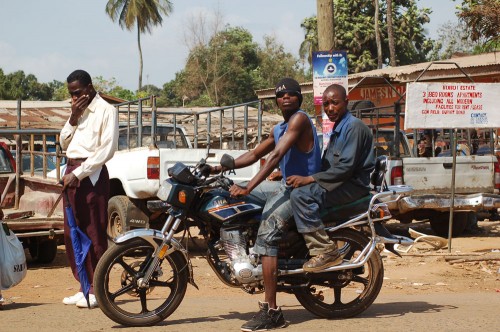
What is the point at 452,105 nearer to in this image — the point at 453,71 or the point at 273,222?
the point at 273,222

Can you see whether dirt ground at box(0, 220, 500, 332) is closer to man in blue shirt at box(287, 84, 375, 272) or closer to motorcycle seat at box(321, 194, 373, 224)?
man in blue shirt at box(287, 84, 375, 272)

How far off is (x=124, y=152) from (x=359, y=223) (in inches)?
222

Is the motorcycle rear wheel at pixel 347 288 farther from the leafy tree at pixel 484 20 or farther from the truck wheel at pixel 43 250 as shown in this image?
the leafy tree at pixel 484 20

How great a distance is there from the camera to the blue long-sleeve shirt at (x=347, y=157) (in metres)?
5.98

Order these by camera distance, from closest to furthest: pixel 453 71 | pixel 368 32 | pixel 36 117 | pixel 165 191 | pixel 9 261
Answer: pixel 165 191
pixel 9 261
pixel 453 71
pixel 36 117
pixel 368 32

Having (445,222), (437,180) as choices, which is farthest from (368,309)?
(445,222)

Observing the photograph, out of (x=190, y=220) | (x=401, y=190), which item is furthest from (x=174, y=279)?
(x=401, y=190)

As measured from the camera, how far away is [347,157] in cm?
600

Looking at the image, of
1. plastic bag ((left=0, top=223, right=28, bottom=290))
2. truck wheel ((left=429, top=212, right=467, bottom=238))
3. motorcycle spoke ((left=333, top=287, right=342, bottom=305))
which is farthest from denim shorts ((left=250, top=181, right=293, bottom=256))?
truck wheel ((left=429, top=212, right=467, bottom=238))

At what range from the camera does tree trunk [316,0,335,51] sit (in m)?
11.7

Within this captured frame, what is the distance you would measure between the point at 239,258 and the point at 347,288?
0.99 m

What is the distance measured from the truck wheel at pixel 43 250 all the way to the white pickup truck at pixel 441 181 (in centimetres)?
482

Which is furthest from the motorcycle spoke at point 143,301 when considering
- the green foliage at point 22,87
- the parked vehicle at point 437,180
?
the green foliage at point 22,87

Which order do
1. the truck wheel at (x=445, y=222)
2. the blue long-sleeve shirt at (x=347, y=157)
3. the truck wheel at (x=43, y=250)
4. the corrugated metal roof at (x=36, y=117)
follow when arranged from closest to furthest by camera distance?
the blue long-sleeve shirt at (x=347, y=157), the truck wheel at (x=43, y=250), the truck wheel at (x=445, y=222), the corrugated metal roof at (x=36, y=117)
